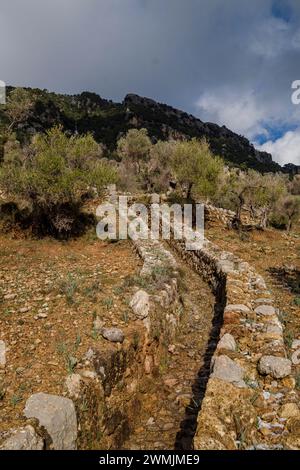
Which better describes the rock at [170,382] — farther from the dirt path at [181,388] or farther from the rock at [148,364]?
the rock at [148,364]

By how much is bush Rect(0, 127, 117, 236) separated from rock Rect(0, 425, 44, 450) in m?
11.7

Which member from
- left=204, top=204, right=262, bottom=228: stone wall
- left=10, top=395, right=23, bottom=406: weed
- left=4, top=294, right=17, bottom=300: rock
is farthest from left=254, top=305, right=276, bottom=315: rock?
left=204, top=204, right=262, bottom=228: stone wall

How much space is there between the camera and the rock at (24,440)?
434 centimetres

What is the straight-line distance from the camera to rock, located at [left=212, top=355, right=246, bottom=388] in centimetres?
622

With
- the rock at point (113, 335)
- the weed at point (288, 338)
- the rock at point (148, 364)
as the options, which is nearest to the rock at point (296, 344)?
the weed at point (288, 338)

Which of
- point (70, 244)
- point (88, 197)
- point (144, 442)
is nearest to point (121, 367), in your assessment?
point (144, 442)

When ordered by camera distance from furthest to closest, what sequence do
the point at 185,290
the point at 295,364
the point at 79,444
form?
the point at 185,290 < the point at 295,364 < the point at 79,444

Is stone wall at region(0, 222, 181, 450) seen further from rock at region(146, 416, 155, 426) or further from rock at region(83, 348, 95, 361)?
rock at region(146, 416, 155, 426)

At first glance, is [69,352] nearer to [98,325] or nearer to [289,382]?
[98,325]

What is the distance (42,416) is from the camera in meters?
4.92

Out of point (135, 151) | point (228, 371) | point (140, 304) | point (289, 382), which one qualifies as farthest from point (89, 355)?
point (135, 151)

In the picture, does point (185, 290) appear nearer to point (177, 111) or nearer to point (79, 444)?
point (79, 444)

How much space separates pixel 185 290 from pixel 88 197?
10.2 meters
